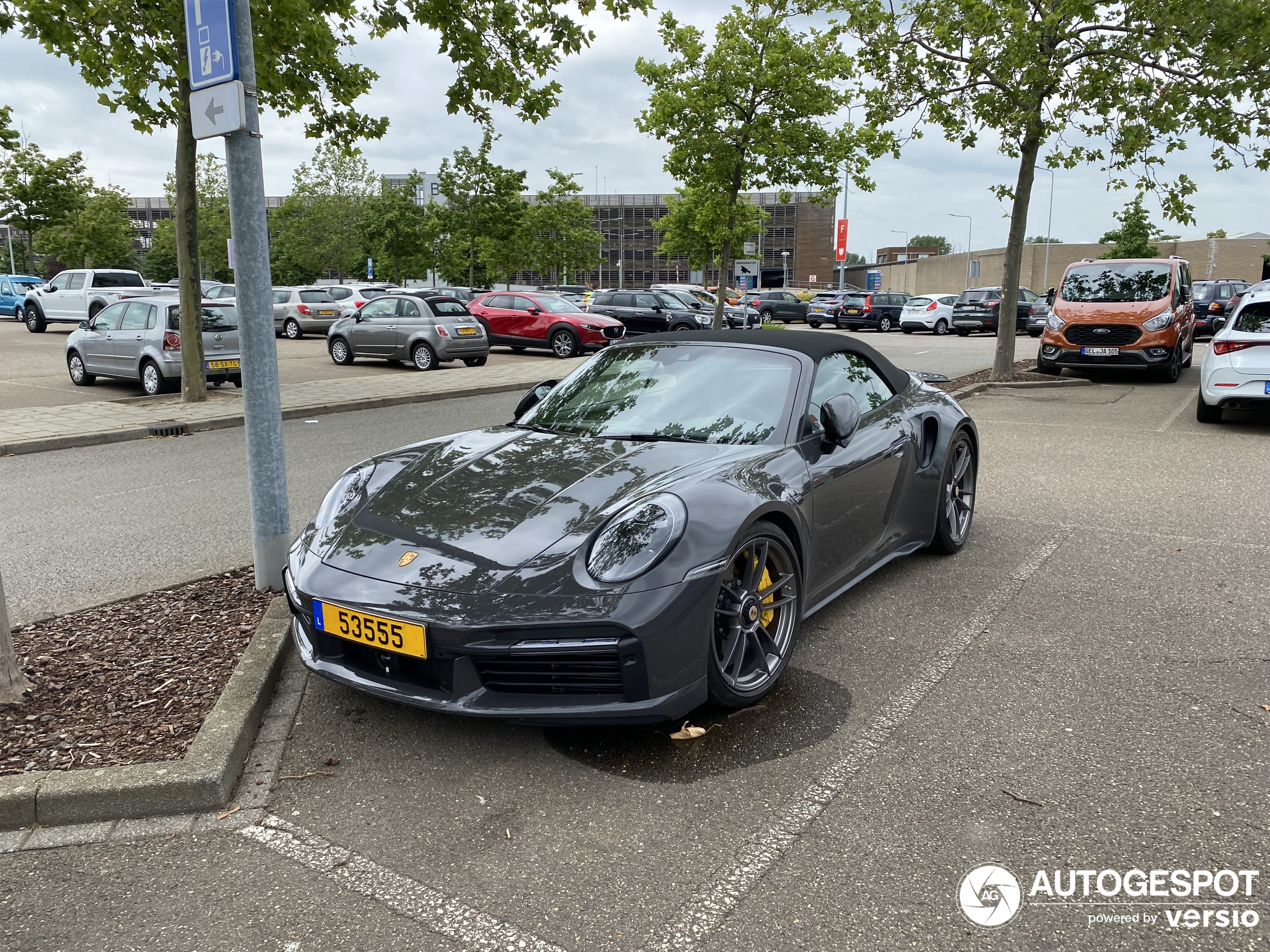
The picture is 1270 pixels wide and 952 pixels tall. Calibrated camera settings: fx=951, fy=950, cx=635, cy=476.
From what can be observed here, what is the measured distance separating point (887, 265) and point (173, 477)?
10389 cm

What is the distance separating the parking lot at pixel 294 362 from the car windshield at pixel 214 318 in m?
1.27

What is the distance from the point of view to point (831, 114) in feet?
68.4

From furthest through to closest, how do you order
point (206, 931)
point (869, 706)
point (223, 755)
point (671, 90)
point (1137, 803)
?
point (671, 90)
point (869, 706)
point (223, 755)
point (1137, 803)
point (206, 931)

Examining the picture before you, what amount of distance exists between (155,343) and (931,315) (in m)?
27.4

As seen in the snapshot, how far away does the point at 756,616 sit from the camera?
11.4 feet

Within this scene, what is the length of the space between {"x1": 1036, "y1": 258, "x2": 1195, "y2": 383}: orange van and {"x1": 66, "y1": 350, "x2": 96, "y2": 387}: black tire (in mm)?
15795

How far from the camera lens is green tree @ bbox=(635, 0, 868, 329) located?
2016 cm

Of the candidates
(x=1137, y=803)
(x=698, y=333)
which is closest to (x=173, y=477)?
(x=698, y=333)

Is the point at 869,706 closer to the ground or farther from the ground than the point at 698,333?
closer to the ground

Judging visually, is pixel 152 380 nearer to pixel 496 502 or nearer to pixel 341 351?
pixel 341 351

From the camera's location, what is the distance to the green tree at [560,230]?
48.1 metres

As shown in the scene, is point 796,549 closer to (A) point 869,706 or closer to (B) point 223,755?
(A) point 869,706

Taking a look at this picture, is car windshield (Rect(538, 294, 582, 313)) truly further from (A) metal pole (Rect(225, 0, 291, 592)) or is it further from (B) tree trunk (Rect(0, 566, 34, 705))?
(B) tree trunk (Rect(0, 566, 34, 705))

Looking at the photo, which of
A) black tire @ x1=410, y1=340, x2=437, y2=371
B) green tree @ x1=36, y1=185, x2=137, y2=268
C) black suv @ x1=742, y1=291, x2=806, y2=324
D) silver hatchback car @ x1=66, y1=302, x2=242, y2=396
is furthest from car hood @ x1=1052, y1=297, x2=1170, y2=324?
green tree @ x1=36, y1=185, x2=137, y2=268
